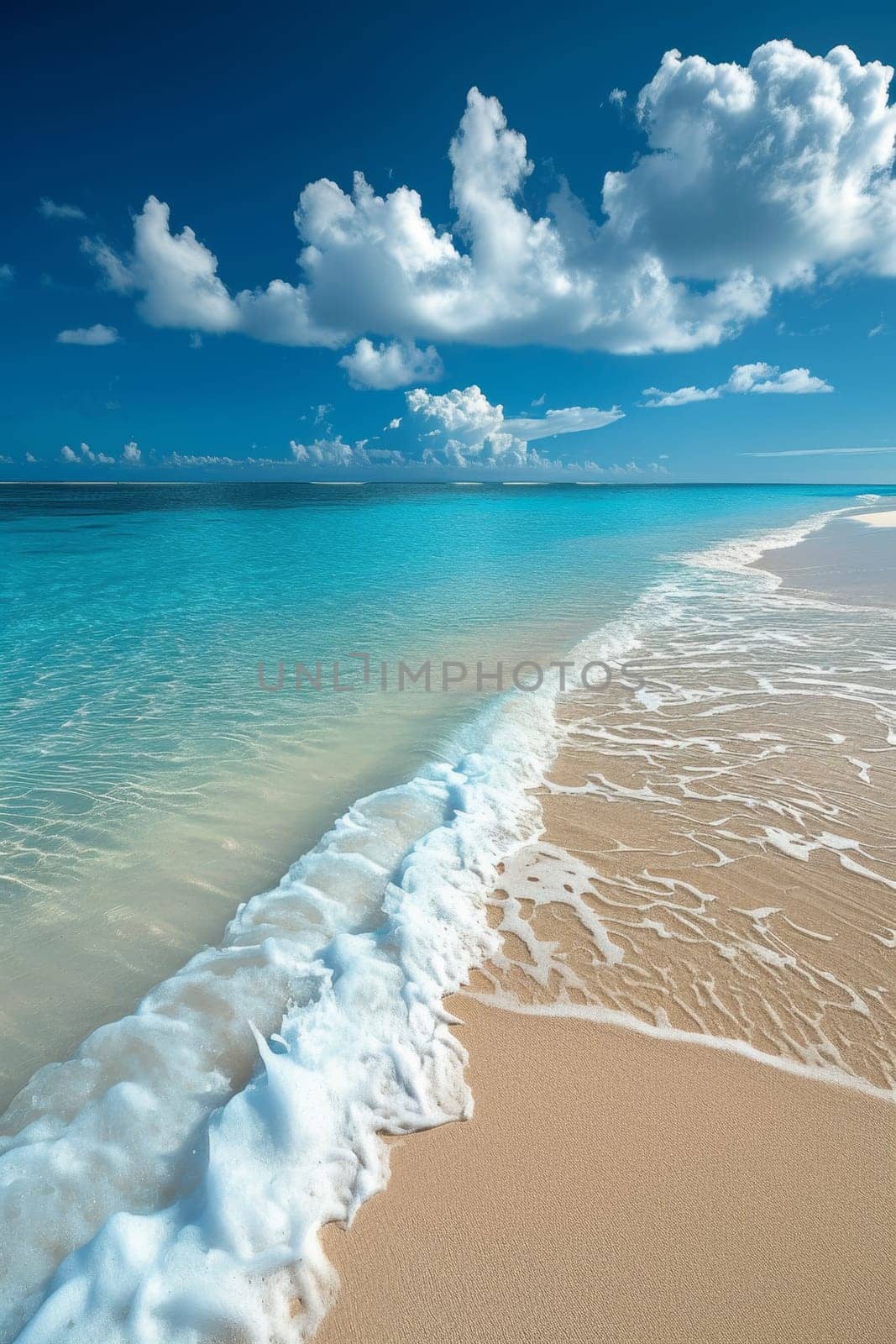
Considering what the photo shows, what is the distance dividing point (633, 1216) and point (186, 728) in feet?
22.6

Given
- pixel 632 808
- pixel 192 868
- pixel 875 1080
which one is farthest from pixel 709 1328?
pixel 192 868

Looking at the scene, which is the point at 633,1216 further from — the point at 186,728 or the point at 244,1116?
the point at 186,728

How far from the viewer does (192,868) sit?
16.1 ft

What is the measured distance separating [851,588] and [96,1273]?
64.0 ft

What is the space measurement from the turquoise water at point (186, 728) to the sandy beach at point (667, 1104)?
7.30ft

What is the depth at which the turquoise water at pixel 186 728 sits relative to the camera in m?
4.20

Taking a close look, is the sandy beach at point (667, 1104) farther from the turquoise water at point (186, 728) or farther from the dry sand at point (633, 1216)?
the turquoise water at point (186, 728)

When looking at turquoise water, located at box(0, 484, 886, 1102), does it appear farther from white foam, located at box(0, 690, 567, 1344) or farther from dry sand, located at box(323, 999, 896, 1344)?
dry sand, located at box(323, 999, 896, 1344)

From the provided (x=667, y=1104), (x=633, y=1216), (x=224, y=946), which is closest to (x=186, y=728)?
(x=224, y=946)

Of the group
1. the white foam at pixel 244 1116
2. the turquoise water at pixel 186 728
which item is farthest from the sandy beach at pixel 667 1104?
the turquoise water at pixel 186 728

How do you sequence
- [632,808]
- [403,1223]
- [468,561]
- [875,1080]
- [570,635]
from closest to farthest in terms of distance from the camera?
[403,1223] → [875,1080] → [632,808] → [570,635] → [468,561]

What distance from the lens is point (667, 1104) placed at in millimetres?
2949

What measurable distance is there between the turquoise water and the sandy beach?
7.30 feet

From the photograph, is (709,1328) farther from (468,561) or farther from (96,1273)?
(468,561)
